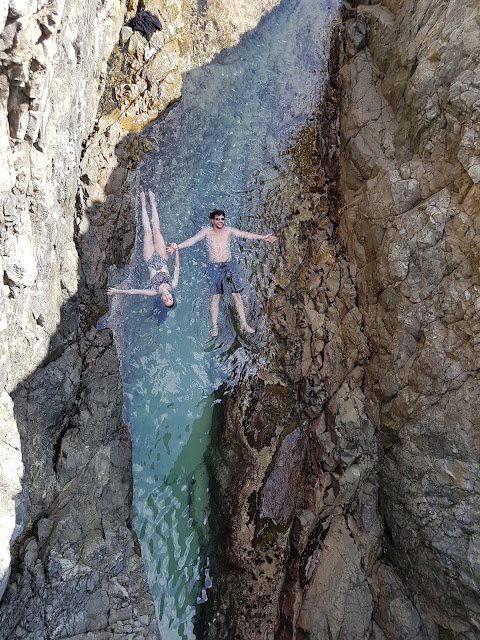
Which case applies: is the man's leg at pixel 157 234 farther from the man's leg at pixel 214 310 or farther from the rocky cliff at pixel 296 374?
the man's leg at pixel 214 310

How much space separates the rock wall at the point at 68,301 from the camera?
160 inches

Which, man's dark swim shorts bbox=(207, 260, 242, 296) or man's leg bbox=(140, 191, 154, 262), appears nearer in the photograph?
man's leg bbox=(140, 191, 154, 262)

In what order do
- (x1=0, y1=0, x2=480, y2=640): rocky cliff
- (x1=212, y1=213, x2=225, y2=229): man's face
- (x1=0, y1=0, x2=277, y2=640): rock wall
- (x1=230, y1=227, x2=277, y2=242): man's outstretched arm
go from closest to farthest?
(x1=0, y1=0, x2=277, y2=640): rock wall < (x1=0, y1=0, x2=480, y2=640): rocky cliff < (x1=212, y1=213, x2=225, y2=229): man's face < (x1=230, y1=227, x2=277, y2=242): man's outstretched arm

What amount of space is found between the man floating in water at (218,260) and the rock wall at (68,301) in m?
0.93

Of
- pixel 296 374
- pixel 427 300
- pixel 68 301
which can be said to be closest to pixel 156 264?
pixel 68 301

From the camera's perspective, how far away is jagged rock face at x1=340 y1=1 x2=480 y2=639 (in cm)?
481

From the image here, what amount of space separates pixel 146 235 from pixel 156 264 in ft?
1.36

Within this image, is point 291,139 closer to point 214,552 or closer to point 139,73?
point 139,73

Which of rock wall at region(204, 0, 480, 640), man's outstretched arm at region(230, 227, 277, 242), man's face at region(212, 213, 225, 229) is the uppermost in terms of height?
man's face at region(212, 213, 225, 229)

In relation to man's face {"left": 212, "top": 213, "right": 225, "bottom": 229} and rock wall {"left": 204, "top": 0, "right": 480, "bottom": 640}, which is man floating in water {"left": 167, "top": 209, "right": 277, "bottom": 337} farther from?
rock wall {"left": 204, "top": 0, "right": 480, "bottom": 640}

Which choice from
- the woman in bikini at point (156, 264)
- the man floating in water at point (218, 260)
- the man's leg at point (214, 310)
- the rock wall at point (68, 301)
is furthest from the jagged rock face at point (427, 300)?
the rock wall at point (68, 301)

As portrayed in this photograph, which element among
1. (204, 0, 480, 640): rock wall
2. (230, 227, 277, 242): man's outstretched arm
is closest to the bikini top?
(230, 227, 277, 242): man's outstretched arm

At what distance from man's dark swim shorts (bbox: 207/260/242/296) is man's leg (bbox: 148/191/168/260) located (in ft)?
2.00

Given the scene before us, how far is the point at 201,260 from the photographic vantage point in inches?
248
